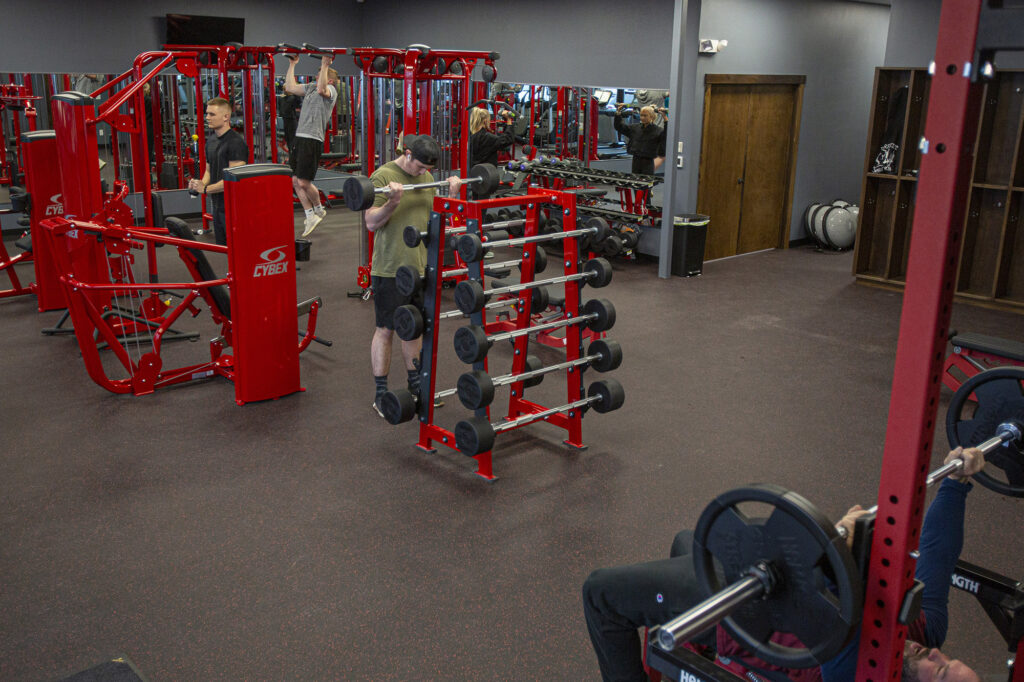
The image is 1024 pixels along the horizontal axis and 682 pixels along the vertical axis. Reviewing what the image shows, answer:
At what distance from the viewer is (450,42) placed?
37.6ft

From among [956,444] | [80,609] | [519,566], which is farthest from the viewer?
[519,566]

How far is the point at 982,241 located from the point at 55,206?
24.6ft

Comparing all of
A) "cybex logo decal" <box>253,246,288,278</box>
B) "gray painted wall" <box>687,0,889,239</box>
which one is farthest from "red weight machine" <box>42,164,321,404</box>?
"gray painted wall" <box>687,0,889,239</box>

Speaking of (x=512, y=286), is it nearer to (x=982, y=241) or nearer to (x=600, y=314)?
(x=600, y=314)

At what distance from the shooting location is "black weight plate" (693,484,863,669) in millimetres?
1496

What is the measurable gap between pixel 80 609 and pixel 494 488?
1.75 metres

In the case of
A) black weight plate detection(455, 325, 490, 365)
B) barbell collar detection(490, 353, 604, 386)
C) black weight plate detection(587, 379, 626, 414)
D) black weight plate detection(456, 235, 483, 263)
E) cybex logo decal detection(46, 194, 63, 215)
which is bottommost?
black weight plate detection(587, 379, 626, 414)

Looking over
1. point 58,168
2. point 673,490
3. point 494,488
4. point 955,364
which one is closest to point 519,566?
point 494,488

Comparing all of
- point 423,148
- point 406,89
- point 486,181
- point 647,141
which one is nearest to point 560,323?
point 486,181

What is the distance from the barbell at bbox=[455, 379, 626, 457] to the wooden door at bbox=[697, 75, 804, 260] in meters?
4.97

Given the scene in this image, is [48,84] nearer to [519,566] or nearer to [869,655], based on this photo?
[519,566]

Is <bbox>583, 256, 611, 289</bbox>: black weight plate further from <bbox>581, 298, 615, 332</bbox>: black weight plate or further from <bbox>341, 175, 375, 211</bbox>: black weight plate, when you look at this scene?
<bbox>341, 175, 375, 211</bbox>: black weight plate

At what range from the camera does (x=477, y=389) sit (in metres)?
3.86

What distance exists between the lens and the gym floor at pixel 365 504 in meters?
2.94
